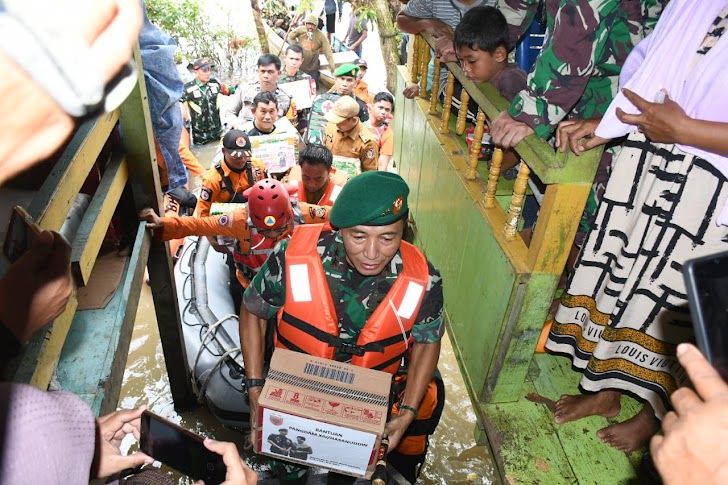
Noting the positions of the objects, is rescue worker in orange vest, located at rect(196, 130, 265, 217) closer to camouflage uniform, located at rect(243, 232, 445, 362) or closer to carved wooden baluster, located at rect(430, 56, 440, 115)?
carved wooden baluster, located at rect(430, 56, 440, 115)

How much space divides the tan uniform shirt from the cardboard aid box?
12.9ft

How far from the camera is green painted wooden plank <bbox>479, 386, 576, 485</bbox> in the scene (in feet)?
7.16

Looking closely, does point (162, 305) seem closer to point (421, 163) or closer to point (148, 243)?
point (148, 243)

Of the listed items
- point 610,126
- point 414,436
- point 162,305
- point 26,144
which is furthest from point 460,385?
point 26,144

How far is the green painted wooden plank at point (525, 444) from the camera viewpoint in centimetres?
218

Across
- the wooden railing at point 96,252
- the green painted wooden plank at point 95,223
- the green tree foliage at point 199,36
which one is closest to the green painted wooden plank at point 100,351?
the wooden railing at point 96,252

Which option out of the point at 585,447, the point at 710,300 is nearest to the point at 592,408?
the point at 585,447

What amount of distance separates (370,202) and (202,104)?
6356mm

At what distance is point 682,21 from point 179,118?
297 centimetres

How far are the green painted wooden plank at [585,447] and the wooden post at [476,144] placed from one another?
1128mm

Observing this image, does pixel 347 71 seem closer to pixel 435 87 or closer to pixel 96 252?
pixel 435 87

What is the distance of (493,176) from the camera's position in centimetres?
238

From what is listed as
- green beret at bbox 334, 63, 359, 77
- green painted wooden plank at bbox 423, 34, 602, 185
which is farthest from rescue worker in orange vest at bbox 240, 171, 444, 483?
green beret at bbox 334, 63, 359, 77

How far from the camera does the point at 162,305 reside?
3.40m
